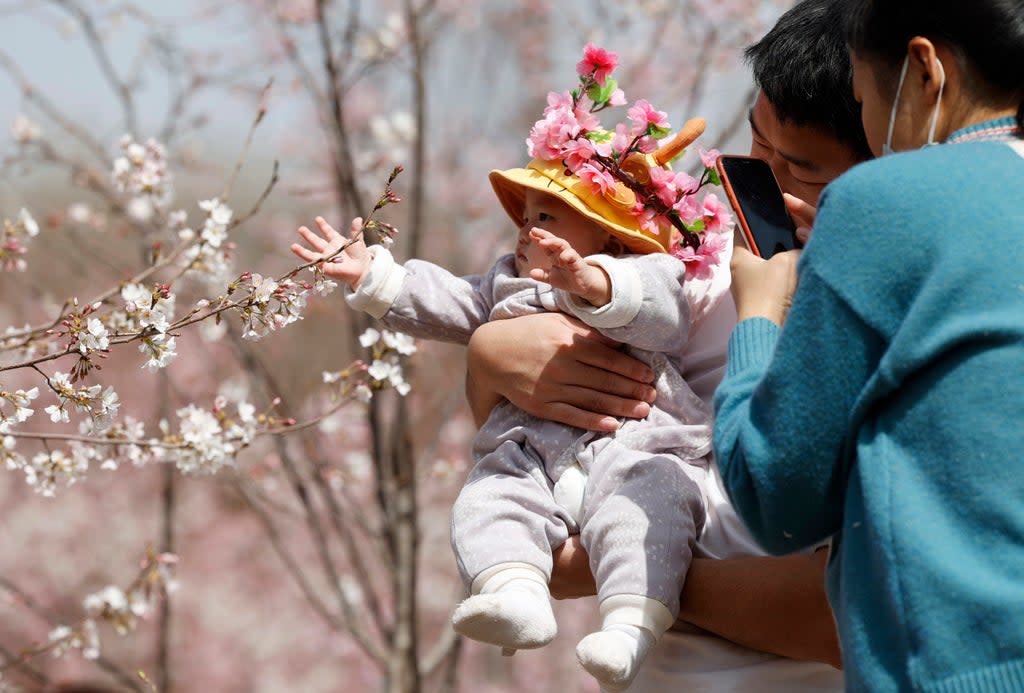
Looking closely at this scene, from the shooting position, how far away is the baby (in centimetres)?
162

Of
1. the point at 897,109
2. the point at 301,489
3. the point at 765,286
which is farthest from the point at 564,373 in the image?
the point at 301,489

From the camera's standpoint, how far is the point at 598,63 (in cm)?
193

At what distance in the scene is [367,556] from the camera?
8031 millimetres

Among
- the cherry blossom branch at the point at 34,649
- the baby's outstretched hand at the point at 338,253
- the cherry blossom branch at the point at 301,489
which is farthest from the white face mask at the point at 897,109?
the cherry blossom branch at the point at 301,489

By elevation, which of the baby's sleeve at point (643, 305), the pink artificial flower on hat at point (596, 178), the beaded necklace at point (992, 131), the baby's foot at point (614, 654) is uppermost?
the pink artificial flower on hat at point (596, 178)

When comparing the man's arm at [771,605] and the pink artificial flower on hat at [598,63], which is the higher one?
the pink artificial flower on hat at [598,63]

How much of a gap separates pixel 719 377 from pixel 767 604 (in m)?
0.44

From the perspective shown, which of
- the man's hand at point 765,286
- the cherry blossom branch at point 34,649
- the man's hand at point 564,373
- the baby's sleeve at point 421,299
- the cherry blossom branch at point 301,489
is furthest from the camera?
the cherry blossom branch at point 301,489

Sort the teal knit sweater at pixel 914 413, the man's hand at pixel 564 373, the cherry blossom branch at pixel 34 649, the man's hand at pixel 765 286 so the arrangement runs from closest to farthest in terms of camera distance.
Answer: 1. the teal knit sweater at pixel 914 413
2. the man's hand at pixel 765 286
3. the man's hand at pixel 564 373
4. the cherry blossom branch at pixel 34 649

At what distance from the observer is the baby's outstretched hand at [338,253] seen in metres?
1.89

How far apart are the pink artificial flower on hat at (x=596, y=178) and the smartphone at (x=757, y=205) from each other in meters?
0.22

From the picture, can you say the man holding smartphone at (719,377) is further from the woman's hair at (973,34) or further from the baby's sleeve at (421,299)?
the woman's hair at (973,34)

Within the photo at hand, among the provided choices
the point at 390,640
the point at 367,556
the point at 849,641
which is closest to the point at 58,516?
the point at 367,556

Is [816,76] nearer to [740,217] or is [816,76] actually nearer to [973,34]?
[740,217]
